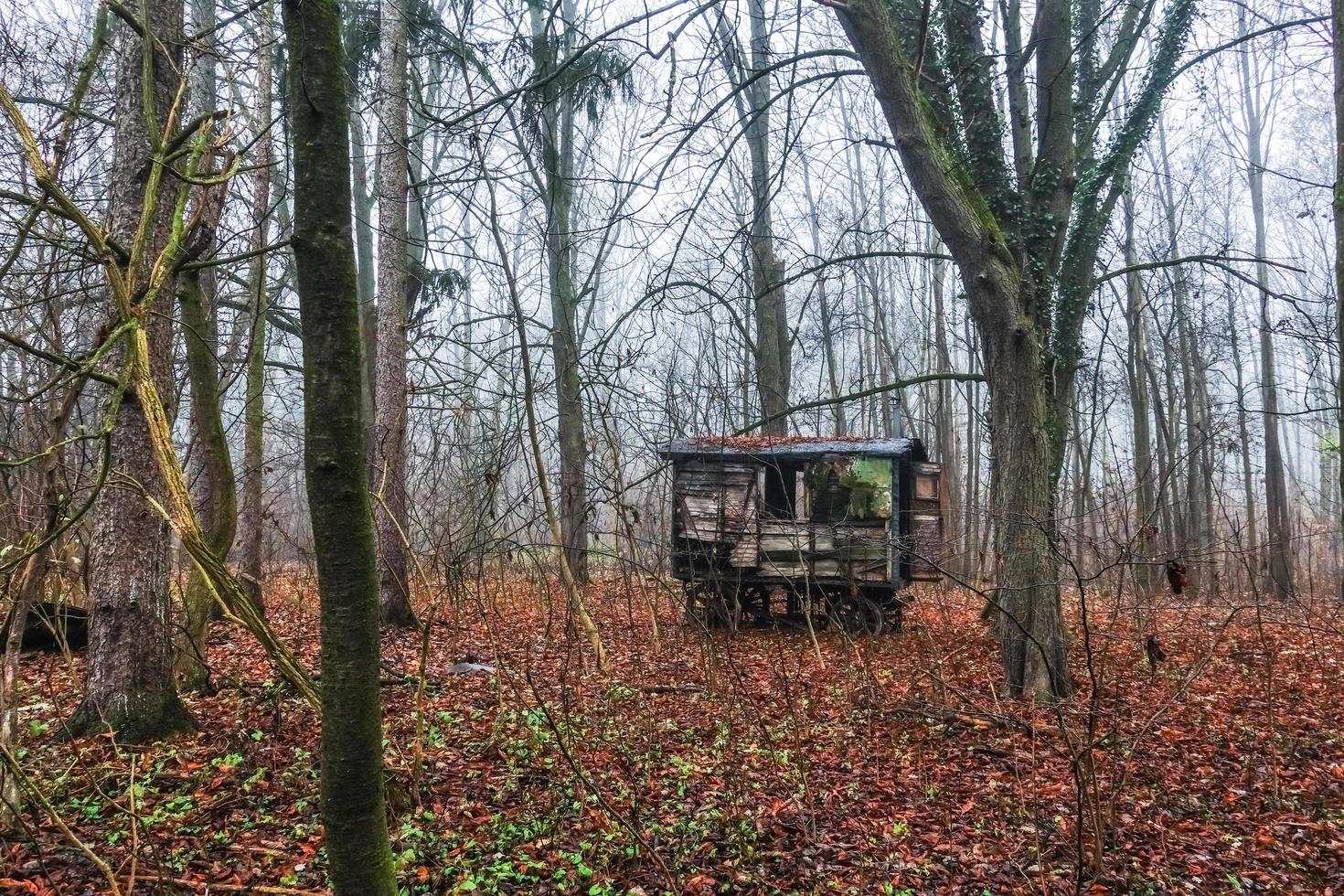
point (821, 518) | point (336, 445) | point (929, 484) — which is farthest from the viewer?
point (821, 518)

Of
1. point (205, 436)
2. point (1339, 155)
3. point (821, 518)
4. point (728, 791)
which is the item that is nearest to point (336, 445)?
point (728, 791)

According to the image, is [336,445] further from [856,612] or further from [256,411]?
[856,612]

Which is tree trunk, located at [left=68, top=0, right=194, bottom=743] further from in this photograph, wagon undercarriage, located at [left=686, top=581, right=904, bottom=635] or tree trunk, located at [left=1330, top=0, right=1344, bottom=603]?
tree trunk, located at [left=1330, top=0, right=1344, bottom=603]

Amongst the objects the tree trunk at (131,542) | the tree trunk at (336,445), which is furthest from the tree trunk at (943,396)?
the tree trunk at (336,445)

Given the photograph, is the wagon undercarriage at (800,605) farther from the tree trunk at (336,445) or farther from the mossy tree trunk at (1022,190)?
the tree trunk at (336,445)

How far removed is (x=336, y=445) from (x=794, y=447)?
8230 millimetres

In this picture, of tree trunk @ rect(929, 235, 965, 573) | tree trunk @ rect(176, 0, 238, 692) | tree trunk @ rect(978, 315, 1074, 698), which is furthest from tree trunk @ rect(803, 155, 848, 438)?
tree trunk @ rect(176, 0, 238, 692)

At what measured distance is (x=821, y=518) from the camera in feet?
32.3

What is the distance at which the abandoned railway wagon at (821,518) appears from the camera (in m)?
9.09

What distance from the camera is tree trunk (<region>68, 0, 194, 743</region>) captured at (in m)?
4.48

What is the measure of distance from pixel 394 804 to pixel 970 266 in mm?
5296

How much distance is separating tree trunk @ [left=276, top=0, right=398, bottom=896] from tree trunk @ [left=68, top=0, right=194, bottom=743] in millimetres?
3514

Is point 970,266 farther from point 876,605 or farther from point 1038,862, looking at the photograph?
point 876,605

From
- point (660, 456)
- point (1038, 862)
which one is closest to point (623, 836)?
point (1038, 862)
